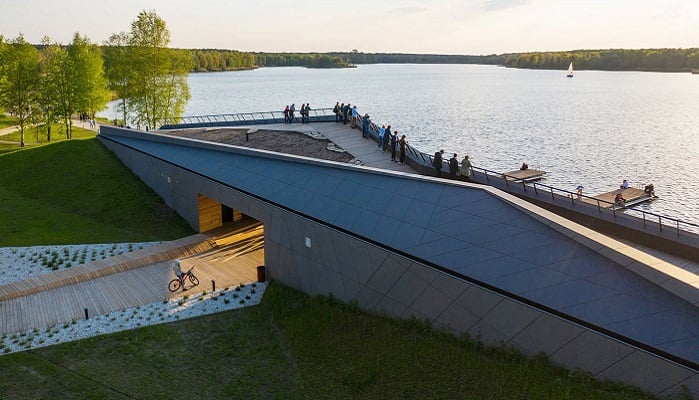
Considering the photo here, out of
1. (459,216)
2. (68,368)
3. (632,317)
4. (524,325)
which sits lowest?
(68,368)

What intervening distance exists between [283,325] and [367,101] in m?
86.2

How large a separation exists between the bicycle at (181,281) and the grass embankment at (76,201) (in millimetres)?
5826

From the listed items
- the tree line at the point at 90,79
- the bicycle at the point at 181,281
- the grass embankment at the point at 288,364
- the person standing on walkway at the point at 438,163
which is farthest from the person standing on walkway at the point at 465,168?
the tree line at the point at 90,79

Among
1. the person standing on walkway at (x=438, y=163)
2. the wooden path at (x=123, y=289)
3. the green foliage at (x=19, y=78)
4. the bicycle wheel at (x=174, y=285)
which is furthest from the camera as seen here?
the green foliage at (x=19, y=78)

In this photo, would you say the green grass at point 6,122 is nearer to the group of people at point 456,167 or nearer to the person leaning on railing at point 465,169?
the group of people at point 456,167

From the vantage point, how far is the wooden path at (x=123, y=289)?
51.8ft

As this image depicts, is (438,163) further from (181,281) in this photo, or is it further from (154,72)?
(154,72)

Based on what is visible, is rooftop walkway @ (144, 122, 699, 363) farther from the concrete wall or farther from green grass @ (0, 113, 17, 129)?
green grass @ (0, 113, 17, 129)

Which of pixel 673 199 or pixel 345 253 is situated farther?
pixel 673 199

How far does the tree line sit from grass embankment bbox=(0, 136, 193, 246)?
13488mm

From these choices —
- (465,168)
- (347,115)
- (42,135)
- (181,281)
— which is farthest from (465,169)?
(42,135)

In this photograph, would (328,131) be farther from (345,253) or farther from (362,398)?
(362,398)

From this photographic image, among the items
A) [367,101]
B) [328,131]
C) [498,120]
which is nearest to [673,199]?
[328,131]

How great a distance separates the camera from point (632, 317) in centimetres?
959
